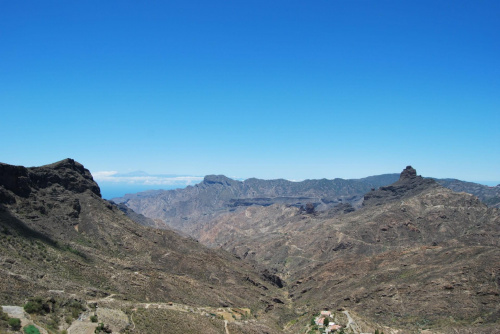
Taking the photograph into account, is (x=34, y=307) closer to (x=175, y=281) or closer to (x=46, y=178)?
(x=175, y=281)

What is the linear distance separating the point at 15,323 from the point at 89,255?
187ft

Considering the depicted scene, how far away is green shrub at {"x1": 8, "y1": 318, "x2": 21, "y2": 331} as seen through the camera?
40.8 meters

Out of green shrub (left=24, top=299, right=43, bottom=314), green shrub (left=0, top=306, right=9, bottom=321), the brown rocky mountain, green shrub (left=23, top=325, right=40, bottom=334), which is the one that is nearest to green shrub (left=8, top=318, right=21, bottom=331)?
green shrub (left=0, top=306, right=9, bottom=321)

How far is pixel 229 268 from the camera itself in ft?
410

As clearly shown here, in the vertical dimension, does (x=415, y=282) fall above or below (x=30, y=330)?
below

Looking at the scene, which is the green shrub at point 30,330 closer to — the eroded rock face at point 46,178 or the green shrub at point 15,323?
the green shrub at point 15,323

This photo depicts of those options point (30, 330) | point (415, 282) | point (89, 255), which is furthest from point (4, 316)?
point (415, 282)

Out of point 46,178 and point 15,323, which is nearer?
point 15,323

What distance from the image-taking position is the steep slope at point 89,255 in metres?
72.7

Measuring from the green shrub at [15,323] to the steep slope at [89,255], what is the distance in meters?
10.7

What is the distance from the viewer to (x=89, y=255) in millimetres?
96000

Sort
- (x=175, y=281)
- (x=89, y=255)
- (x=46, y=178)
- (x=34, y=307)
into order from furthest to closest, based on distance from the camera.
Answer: (x=46, y=178)
(x=175, y=281)
(x=89, y=255)
(x=34, y=307)

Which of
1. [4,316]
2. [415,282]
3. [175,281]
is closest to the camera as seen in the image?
[4,316]

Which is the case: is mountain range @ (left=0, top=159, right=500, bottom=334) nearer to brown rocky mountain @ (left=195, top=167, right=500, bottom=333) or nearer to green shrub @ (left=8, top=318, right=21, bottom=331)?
brown rocky mountain @ (left=195, top=167, right=500, bottom=333)
